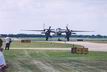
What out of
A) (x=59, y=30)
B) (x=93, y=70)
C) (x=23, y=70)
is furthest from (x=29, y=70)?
(x=59, y=30)

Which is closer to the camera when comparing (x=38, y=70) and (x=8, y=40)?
(x=38, y=70)

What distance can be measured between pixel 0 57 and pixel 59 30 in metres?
144

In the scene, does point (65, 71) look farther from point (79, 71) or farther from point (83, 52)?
point (83, 52)

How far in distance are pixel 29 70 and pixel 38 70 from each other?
0.51 meters

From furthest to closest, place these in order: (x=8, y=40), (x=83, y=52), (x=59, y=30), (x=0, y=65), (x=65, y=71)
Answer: (x=59, y=30), (x=8, y=40), (x=83, y=52), (x=65, y=71), (x=0, y=65)

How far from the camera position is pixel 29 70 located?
861 inches

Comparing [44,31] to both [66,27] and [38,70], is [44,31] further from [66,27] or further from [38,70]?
[38,70]

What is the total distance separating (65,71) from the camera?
69.7 feet

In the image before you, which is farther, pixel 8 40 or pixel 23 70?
pixel 8 40

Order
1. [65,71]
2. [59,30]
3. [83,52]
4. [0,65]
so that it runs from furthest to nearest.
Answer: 1. [59,30]
2. [83,52]
3. [65,71]
4. [0,65]

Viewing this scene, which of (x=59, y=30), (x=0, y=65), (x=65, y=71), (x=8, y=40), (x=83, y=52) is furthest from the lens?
(x=59, y=30)

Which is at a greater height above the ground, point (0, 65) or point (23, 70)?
point (0, 65)

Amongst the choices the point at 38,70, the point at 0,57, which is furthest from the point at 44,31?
the point at 0,57

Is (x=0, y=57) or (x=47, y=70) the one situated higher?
(x=0, y=57)
